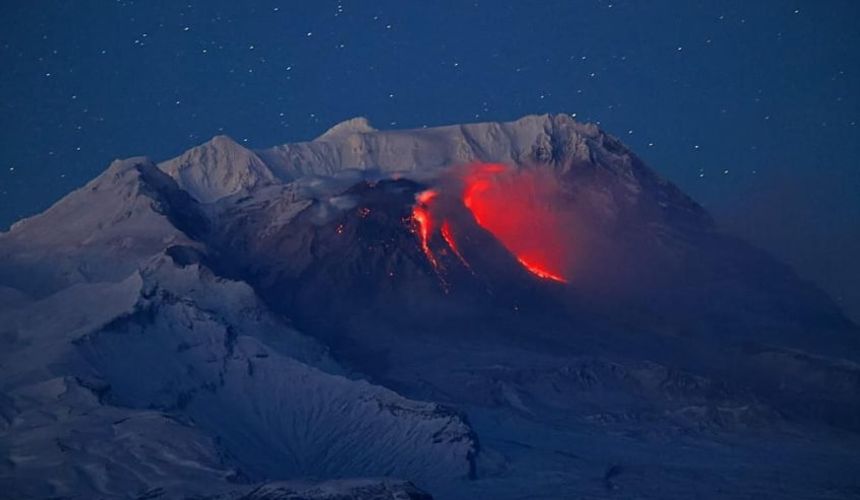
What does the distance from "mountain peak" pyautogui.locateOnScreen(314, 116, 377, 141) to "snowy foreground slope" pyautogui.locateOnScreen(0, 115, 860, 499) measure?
0.58 m

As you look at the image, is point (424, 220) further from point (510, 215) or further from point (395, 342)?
point (395, 342)

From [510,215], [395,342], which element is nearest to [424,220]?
[510,215]

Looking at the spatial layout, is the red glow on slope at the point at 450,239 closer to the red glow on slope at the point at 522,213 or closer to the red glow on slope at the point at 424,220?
the red glow on slope at the point at 424,220

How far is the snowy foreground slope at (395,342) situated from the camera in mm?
62875

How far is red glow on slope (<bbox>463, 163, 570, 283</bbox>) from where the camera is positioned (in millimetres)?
121000

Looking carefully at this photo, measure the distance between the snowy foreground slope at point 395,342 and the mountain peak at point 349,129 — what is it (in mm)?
581

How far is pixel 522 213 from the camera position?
12706 centimetres

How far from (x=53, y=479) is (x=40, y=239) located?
65.0 meters

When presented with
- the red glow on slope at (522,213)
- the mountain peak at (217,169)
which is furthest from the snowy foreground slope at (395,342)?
the red glow on slope at (522,213)

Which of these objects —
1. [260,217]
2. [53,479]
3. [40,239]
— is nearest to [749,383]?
[260,217]

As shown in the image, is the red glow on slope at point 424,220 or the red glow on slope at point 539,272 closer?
the red glow on slope at point 424,220

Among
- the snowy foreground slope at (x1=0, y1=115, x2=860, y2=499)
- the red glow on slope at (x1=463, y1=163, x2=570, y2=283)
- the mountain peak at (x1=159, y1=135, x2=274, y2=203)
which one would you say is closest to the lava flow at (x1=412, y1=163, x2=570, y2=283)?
the red glow on slope at (x1=463, y1=163, x2=570, y2=283)

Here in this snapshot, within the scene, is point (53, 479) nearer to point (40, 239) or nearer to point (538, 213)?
point (40, 239)

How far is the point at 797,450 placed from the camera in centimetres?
8106
